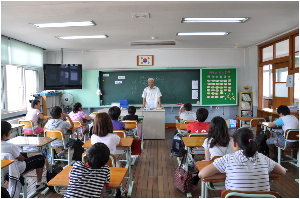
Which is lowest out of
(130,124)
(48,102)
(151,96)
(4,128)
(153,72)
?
(130,124)

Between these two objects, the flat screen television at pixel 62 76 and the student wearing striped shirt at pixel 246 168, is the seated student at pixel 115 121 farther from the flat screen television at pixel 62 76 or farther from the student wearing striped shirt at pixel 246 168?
the flat screen television at pixel 62 76

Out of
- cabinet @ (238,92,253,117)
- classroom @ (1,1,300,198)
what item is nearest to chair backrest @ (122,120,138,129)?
classroom @ (1,1,300,198)

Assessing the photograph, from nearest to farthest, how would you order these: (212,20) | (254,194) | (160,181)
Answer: (254,194), (160,181), (212,20)

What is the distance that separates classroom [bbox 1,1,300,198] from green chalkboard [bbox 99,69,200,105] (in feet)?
0.11

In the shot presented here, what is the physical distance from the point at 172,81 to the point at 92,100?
9.19 feet

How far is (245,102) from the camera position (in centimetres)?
795

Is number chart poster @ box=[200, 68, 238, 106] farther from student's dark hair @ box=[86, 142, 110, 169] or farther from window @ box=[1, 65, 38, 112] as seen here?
student's dark hair @ box=[86, 142, 110, 169]

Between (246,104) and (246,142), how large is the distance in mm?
6600

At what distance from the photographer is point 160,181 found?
3525 millimetres

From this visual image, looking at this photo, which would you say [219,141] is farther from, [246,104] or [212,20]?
[246,104]

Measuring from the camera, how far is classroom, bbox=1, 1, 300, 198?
362cm

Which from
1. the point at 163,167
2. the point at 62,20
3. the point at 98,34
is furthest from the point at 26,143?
the point at 98,34

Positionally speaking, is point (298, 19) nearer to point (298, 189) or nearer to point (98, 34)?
point (298, 189)

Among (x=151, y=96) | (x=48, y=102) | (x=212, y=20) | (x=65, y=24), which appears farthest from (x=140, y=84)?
(x=212, y=20)
